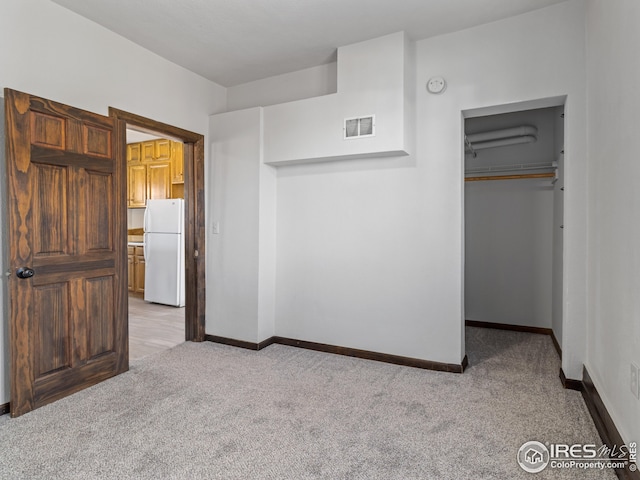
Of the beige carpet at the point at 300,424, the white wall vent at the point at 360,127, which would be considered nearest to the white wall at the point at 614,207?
the beige carpet at the point at 300,424

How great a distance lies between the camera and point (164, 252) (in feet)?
18.9

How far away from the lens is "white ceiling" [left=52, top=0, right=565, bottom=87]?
2.66 meters

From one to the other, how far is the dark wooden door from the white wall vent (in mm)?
1772

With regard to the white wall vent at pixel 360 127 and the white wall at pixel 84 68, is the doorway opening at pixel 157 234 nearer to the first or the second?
the white wall at pixel 84 68

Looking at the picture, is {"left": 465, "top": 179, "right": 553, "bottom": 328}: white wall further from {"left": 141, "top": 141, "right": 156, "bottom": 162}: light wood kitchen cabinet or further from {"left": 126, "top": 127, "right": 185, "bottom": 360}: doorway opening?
{"left": 141, "top": 141, "right": 156, "bottom": 162}: light wood kitchen cabinet

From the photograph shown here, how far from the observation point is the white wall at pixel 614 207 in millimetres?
1692

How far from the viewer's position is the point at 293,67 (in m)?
3.72

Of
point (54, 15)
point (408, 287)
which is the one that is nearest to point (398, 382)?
point (408, 287)

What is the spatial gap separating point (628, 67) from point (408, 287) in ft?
6.58

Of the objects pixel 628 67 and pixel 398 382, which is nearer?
pixel 628 67

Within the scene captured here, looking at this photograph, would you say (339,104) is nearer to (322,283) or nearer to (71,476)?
(322,283)

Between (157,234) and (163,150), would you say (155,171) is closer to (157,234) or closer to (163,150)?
(163,150)

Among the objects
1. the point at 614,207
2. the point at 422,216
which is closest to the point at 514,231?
the point at 422,216

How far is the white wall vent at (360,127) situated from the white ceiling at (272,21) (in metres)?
0.64
